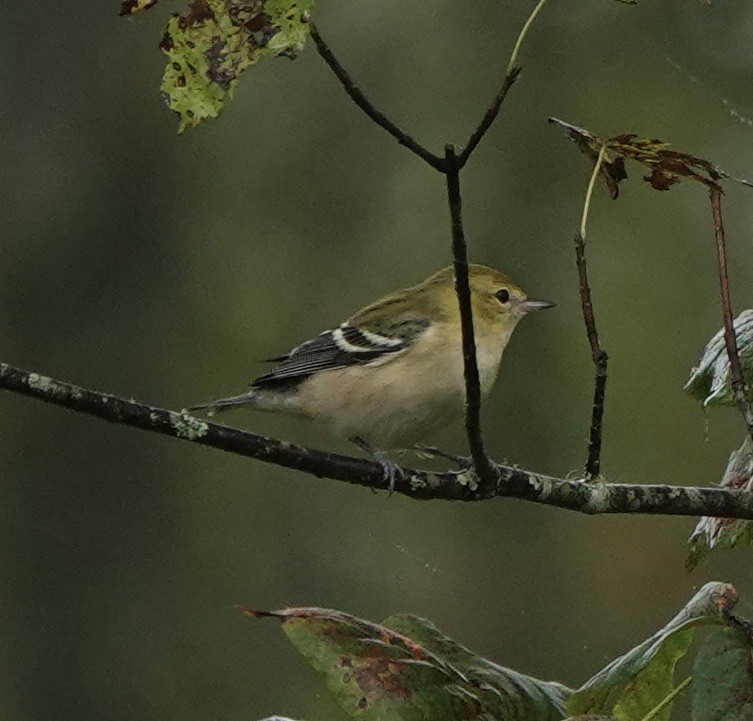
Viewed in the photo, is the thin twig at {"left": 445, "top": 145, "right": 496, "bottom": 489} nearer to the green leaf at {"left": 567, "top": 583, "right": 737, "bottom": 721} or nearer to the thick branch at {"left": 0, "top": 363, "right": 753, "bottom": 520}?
the thick branch at {"left": 0, "top": 363, "right": 753, "bottom": 520}

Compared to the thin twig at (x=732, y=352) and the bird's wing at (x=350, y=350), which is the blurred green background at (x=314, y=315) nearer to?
the bird's wing at (x=350, y=350)

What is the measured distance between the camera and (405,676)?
6.03ft

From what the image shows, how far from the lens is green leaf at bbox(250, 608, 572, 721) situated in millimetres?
1803

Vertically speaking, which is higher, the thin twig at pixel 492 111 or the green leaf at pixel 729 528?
the thin twig at pixel 492 111

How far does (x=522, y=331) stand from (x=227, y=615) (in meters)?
2.78

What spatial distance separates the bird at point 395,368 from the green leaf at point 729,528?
1343mm

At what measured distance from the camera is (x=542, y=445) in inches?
374

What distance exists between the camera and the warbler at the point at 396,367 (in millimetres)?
4230

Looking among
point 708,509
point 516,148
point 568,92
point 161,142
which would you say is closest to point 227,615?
point 161,142

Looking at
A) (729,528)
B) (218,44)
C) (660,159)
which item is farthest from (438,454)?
(218,44)

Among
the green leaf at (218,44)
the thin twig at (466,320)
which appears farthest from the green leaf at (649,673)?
the green leaf at (218,44)

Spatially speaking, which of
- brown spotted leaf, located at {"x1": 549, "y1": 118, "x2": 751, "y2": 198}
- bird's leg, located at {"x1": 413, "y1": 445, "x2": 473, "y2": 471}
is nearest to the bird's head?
bird's leg, located at {"x1": 413, "y1": 445, "x2": 473, "y2": 471}

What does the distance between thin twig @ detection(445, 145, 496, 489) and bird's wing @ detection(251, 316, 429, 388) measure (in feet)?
6.71

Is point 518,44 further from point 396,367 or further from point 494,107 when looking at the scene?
point 396,367
